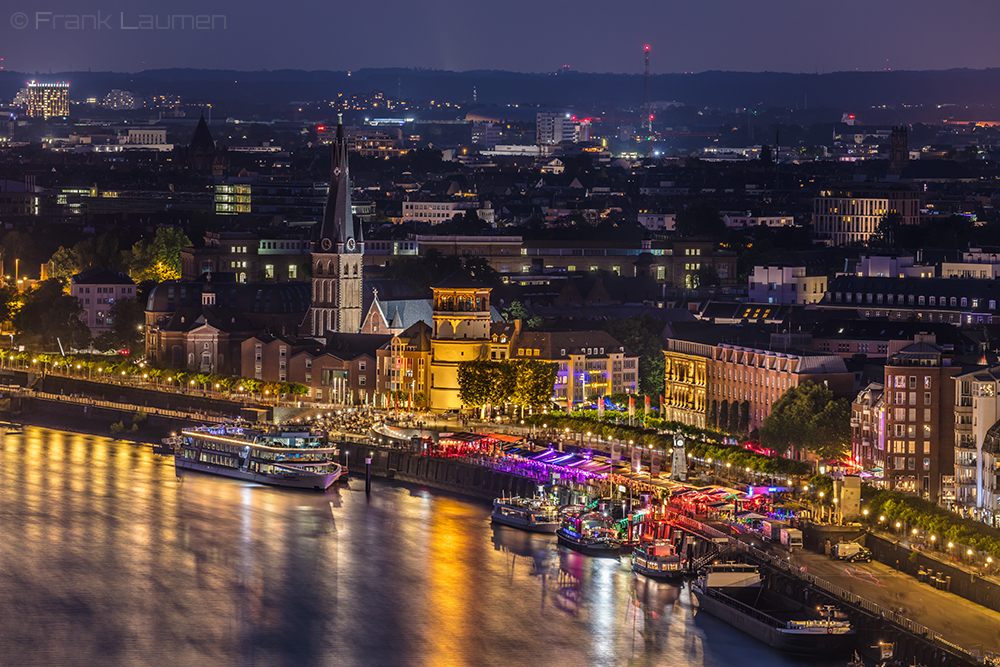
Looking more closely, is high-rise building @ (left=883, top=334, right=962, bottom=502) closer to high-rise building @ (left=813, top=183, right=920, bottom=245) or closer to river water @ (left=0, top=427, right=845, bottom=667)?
river water @ (left=0, top=427, right=845, bottom=667)

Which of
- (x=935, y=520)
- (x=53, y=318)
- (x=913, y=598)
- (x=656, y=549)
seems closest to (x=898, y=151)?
(x=53, y=318)

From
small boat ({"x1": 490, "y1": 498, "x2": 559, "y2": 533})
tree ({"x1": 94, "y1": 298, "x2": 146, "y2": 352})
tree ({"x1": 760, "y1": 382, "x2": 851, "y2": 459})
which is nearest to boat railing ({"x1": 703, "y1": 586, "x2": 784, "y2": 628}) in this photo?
small boat ({"x1": 490, "y1": 498, "x2": 559, "y2": 533})

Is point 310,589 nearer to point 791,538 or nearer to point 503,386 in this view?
point 791,538

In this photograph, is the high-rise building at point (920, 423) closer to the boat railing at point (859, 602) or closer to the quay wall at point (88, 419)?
the boat railing at point (859, 602)

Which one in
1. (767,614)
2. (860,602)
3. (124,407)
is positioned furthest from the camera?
(124,407)

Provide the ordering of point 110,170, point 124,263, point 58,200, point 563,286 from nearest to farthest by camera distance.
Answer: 1. point 563,286
2. point 124,263
3. point 58,200
4. point 110,170

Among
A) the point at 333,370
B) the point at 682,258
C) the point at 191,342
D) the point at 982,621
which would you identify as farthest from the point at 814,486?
the point at 682,258

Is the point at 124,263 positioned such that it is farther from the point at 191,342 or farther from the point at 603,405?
the point at 603,405
